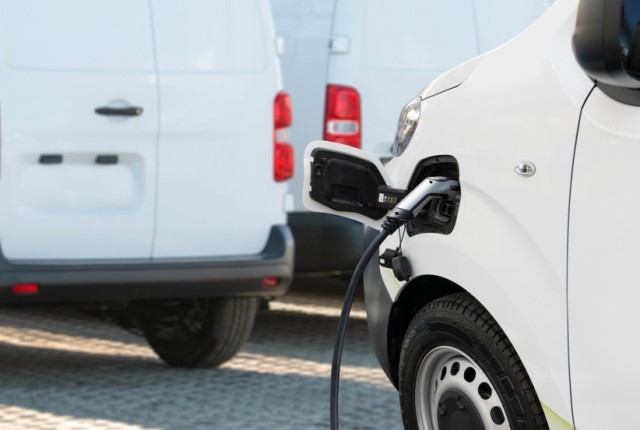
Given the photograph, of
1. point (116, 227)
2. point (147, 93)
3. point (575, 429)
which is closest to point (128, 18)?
point (147, 93)

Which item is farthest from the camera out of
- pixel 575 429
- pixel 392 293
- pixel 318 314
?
pixel 318 314

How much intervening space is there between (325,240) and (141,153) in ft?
5.58

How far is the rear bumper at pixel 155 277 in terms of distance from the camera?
691 cm

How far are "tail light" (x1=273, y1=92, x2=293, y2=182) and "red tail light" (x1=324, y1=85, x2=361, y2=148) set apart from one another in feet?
3.32

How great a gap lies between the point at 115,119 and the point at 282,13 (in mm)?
2039

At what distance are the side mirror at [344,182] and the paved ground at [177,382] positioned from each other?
1732 mm

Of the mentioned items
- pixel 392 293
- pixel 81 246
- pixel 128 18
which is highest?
pixel 128 18

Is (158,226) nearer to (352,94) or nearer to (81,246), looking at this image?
(81,246)

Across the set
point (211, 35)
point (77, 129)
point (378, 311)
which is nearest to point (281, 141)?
point (211, 35)

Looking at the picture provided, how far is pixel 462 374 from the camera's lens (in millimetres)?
4465

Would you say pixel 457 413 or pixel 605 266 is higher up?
pixel 605 266

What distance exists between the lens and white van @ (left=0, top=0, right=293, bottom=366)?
6.92 meters

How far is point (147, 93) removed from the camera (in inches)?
283

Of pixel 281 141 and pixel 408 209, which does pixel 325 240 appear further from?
pixel 408 209
